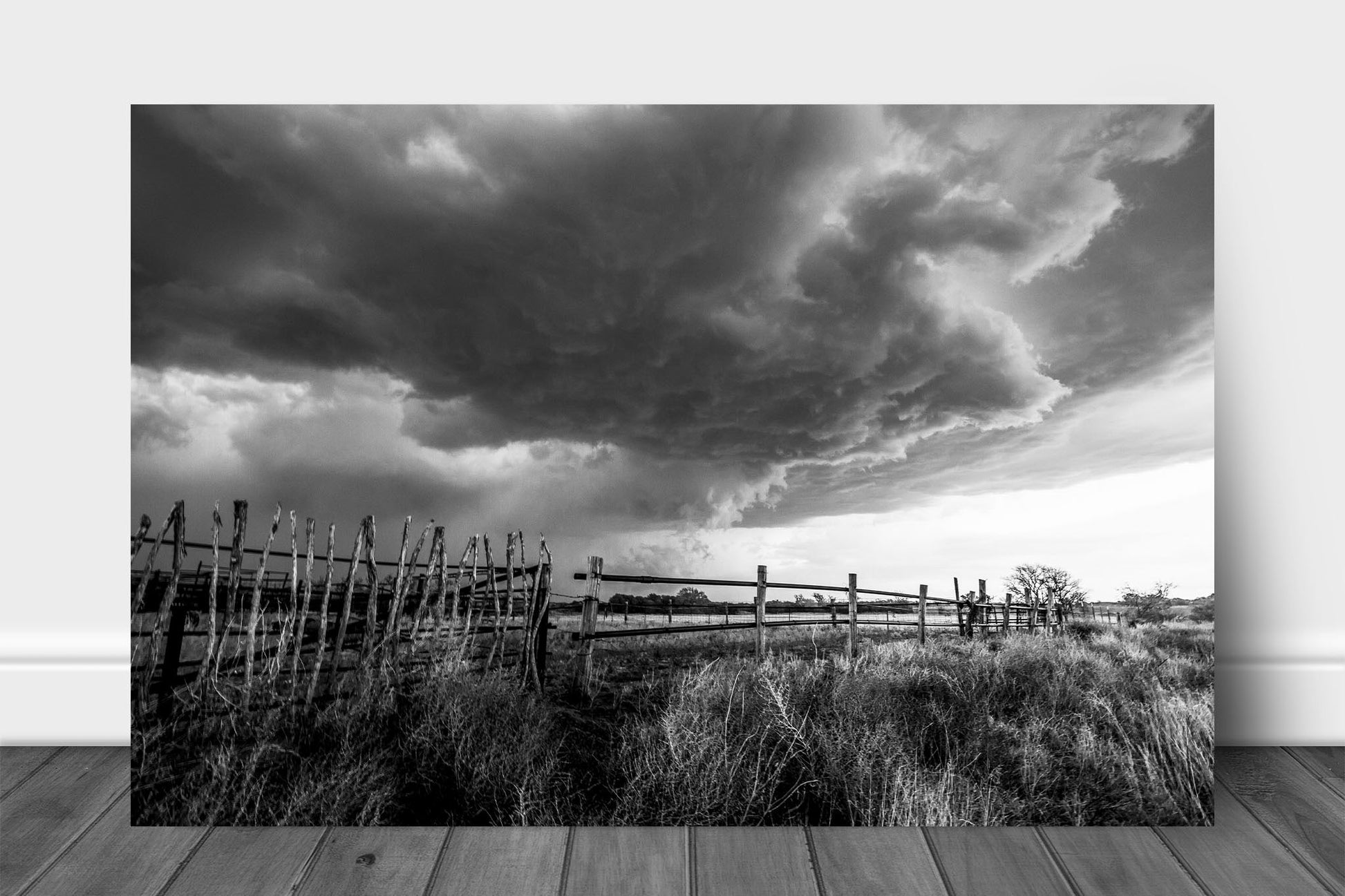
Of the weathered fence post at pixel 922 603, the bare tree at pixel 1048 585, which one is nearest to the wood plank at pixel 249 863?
the weathered fence post at pixel 922 603

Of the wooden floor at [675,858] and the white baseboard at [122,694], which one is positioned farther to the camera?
the white baseboard at [122,694]

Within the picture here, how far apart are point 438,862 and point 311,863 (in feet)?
1.10

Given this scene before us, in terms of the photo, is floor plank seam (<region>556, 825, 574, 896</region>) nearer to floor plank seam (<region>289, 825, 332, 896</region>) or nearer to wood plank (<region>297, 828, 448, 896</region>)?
wood plank (<region>297, 828, 448, 896</region>)

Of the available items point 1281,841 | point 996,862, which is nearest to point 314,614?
point 996,862

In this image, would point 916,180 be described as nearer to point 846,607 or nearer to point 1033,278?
point 1033,278

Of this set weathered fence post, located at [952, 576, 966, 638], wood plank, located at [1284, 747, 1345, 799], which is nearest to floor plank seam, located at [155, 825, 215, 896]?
weathered fence post, located at [952, 576, 966, 638]

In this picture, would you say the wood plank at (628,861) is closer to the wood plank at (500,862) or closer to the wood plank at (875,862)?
the wood plank at (500,862)

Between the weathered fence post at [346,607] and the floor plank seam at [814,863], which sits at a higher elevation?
the weathered fence post at [346,607]

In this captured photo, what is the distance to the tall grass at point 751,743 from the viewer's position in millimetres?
2807

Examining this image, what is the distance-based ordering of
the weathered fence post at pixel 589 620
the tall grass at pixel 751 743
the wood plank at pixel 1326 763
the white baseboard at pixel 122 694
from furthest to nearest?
1. the white baseboard at pixel 122 694
2. the wood plank at pixel 1326 763
3. the weathered fence post at pixel 589 620
4. the tall grass at pixel 751 743

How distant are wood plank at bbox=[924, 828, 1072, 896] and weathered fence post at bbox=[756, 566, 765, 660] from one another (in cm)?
69

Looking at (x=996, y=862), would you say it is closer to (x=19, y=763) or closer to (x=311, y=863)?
(x=311, y=863)

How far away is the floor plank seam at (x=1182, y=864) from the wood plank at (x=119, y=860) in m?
2.64
